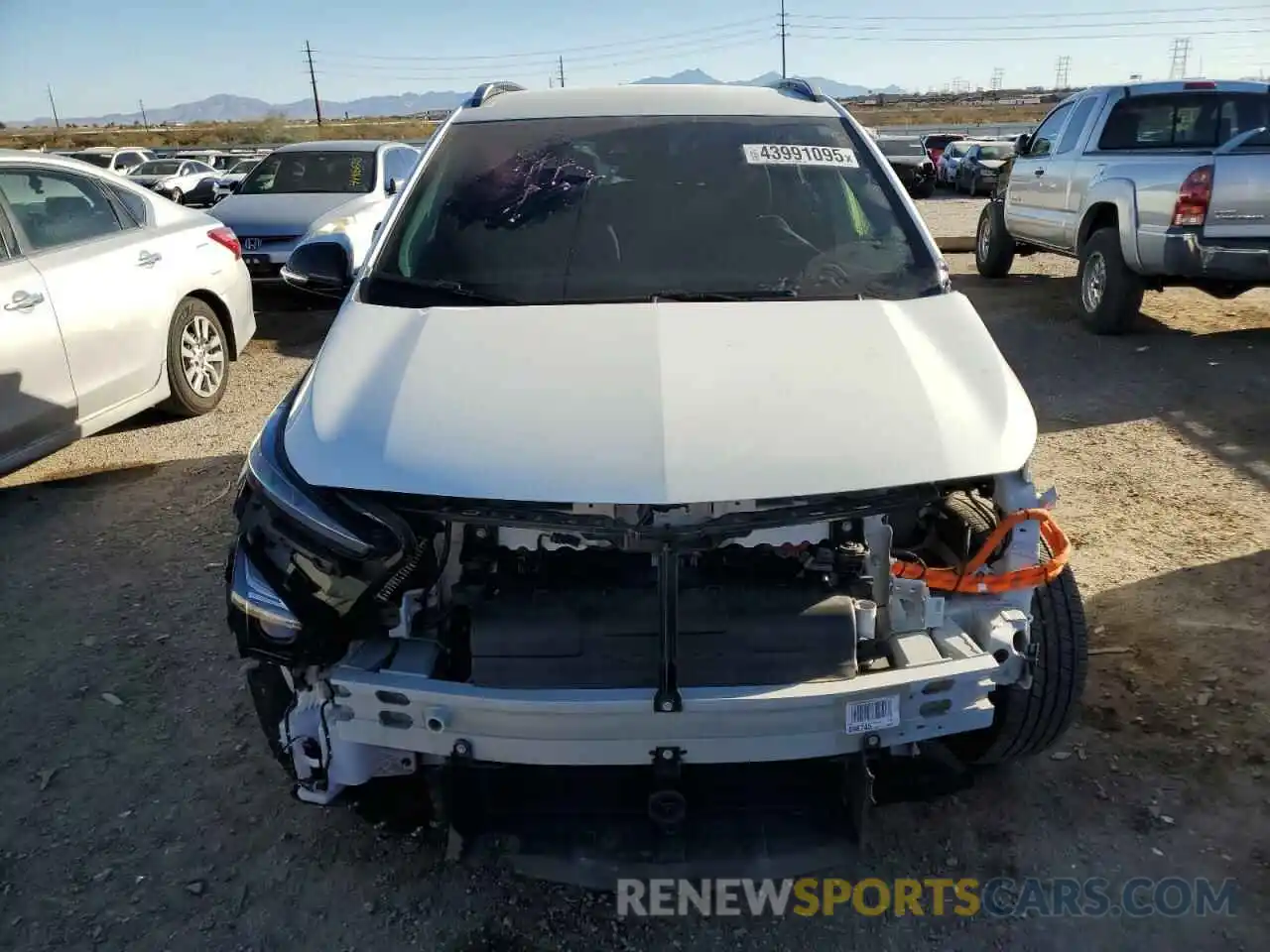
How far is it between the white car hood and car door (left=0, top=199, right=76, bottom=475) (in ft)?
9.22

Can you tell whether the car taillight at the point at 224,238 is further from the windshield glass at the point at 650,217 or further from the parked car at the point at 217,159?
the parked car at the point at 217,159

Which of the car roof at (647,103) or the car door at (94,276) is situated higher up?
the car roof at (647,103)

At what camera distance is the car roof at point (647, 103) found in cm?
362

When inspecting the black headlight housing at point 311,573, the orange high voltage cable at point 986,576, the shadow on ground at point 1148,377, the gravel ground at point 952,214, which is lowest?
the gravel ground at point 952,214

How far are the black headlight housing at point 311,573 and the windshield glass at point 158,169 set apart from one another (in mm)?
23878

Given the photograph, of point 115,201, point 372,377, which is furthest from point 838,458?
point 115,201

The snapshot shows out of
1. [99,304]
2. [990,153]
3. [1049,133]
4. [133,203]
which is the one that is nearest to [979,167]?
[990,153]

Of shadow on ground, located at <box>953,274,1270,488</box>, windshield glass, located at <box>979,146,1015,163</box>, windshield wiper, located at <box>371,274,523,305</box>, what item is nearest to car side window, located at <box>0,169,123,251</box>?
windshield wiper, located at <box>371,274,523,305</box>

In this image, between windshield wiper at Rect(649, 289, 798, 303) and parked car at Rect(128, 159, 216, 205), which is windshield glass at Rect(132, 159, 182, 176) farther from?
windshield wiper at Rect(649, 289, 798, 303)

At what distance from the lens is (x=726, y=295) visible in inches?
115

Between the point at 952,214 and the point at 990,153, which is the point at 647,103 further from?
the point at 990,153

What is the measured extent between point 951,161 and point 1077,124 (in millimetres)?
15230

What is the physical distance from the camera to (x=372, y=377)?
2.49m

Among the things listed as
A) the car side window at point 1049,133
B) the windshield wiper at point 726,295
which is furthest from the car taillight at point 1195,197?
the windshield wiper at point 726,295
